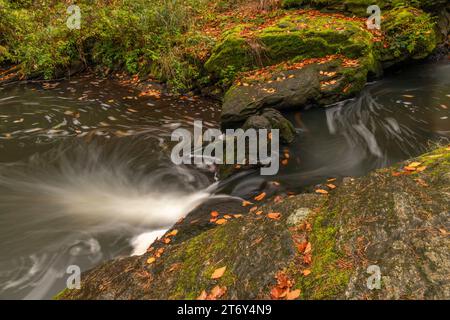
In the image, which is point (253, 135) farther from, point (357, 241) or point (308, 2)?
point (308, 2)

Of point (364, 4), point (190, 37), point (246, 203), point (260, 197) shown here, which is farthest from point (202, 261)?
point (364, 4)

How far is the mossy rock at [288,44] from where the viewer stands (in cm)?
809

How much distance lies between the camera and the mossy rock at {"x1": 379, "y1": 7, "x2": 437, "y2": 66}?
8.48 meters

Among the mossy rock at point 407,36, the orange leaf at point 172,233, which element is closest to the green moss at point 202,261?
the orange leaf at point 172,233

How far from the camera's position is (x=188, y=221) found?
4.41 meters

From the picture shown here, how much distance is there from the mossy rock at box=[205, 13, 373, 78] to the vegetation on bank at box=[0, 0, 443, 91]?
0.08ft

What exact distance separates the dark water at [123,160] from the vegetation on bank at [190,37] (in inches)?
42.4

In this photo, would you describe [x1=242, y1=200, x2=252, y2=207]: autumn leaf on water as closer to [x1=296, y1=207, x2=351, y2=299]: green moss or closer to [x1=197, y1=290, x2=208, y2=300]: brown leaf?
[x1=296, y1=207, x2=351, y2=299]: green moss

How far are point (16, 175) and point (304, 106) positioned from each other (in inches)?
238

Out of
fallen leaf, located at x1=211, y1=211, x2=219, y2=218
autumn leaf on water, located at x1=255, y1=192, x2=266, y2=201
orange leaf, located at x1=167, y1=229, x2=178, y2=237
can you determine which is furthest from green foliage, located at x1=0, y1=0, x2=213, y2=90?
orange leaf, located at x1=167, y1=229, x2=178, y2=237

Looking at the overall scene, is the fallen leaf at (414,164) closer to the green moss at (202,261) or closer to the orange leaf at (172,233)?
the green moss at (202,261)

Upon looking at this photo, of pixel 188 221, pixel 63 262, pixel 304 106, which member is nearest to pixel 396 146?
pixel 304 106

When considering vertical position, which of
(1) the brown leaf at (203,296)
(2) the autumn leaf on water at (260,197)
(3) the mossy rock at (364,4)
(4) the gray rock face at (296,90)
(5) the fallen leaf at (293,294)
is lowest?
(2) the autumn leaf on water at (260,197)
